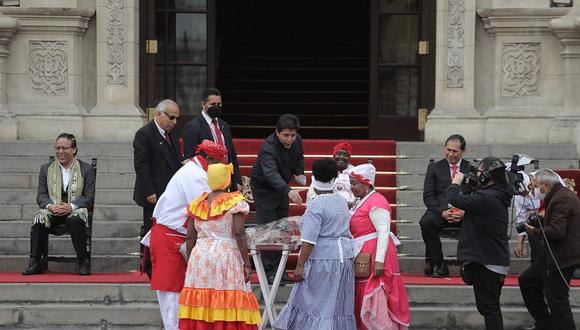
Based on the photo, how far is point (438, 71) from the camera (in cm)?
1731

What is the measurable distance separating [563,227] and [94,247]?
5557mm

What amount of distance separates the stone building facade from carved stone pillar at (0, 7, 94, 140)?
1 centimetres

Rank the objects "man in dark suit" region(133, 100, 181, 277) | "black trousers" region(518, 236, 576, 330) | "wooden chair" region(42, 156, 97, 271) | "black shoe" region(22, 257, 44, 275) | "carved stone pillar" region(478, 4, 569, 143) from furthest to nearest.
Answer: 1. "carved stone pillar" region(478, 4, 569, 143)
2. "wooden chair" region(42, 156, 97, 271)
3. "black shoe" region(22, 257, 44, 275)
4. "man in dark suit" region(133, 100, 181, 277)
5. "black trousers" region(518, 236, 576, 330)

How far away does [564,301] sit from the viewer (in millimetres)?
11844

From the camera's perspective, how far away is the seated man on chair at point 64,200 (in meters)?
13.9

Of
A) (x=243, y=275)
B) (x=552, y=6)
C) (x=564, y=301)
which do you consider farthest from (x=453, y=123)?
(x=243, y=275)

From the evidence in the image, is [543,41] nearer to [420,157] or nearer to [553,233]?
[420,157]

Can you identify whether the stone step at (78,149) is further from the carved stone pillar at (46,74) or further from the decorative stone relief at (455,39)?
the decorative stone relief at (455,39)

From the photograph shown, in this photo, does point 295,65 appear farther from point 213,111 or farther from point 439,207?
point 213,111

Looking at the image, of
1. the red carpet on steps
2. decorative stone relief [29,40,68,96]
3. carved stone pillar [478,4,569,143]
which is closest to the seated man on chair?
the red carpet on steps

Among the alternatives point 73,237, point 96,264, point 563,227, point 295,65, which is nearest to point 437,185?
point 563,227

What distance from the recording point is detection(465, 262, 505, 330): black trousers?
1131cm

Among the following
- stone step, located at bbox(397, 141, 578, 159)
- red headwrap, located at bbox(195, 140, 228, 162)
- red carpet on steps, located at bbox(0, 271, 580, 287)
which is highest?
red headwrap, located at bbox(195, 140, 228, 162)

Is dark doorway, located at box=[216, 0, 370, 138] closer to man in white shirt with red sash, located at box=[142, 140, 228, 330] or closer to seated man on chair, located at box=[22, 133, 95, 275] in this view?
seated man on chair, located at box=[22, 133, 95, 275]
